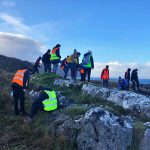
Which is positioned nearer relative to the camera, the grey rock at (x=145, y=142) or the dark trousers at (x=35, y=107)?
the grey rock at (x=145, y=142)

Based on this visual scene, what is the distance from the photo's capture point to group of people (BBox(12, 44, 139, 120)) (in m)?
12.5

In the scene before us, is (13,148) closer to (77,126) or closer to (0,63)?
(77,126)

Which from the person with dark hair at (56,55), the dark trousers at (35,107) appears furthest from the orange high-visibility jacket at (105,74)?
the dark trousers at (35,107)

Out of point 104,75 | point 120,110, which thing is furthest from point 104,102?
point 104,75

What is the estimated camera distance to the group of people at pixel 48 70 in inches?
492

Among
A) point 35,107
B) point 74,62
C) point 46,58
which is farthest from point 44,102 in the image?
point 46,58

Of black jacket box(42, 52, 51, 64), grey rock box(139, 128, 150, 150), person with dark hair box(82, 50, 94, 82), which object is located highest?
black jacket box(42, 52, 51, 64)

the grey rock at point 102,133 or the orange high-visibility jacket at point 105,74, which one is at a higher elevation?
the orange high-visibility jacket at point 105,74

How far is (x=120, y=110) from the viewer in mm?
13492

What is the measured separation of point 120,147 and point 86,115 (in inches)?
59.4

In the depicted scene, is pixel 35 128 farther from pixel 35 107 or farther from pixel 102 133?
pixel 102 133

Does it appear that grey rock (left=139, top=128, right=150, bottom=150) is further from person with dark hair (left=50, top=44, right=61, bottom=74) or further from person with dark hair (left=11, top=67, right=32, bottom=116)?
person with dark hair (left=50, top=44, right=61, bottom=74)

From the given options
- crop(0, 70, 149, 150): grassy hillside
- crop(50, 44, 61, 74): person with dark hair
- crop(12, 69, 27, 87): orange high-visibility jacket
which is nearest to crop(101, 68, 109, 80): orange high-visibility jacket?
crop(50, 44, 61, 74): person with dark hair

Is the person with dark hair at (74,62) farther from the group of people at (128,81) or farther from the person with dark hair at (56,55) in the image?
the group of people at (128,81)
